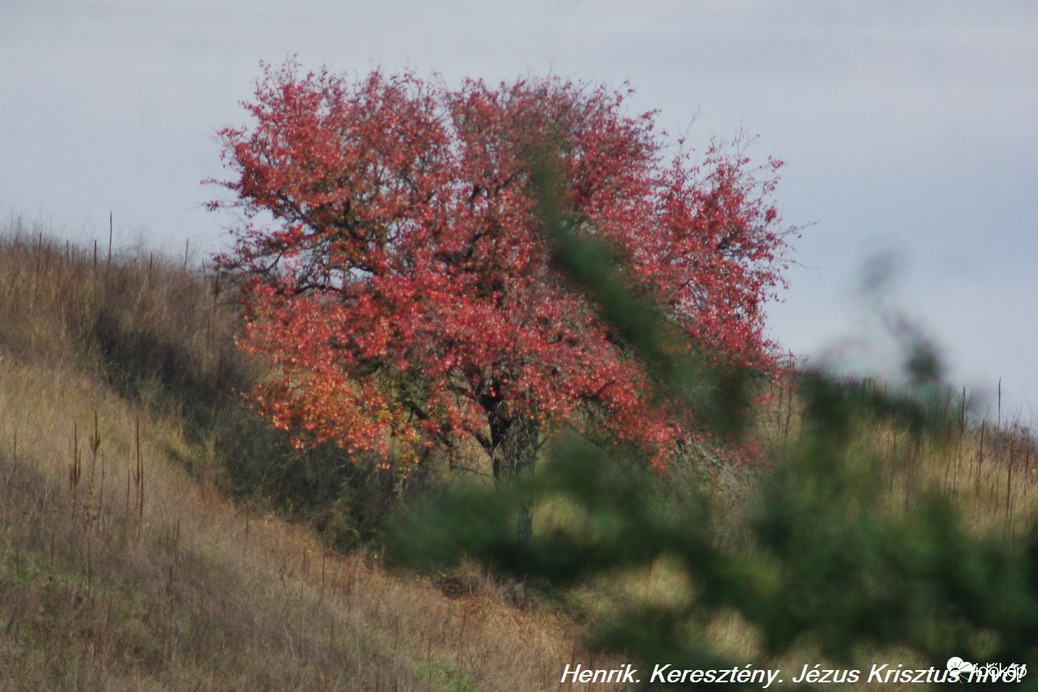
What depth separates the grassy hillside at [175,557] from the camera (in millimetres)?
7301

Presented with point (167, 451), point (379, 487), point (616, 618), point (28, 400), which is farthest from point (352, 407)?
point (616, 618)

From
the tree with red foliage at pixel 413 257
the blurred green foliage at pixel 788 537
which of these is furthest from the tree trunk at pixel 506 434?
the blurred green foliage at pixel 788 537

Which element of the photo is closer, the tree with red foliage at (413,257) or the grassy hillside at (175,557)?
the grassy hillside at (175,557)

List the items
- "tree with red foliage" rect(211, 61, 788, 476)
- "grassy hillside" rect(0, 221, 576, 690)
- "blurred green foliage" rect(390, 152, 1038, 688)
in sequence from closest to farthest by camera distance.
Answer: "blurred green foliage" rect(390, 152, 1038, 688)
"grassy hillside" rect(0, 221, 576, 690)
"tree with red foliage" rect(211, 61, 788, 476)

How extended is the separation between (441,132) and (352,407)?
9.48ft

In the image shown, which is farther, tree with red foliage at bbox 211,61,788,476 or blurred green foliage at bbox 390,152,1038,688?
tree with red foliage at bbox 211,61,788,476

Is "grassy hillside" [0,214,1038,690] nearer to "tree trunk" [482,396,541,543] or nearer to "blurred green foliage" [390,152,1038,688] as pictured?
"blurred green foliage" [390,152,1038,688]

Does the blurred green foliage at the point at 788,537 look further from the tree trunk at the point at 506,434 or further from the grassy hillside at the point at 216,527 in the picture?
the tree trunk at the point at 506,434

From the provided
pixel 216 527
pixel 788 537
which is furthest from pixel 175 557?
pixel 788 537

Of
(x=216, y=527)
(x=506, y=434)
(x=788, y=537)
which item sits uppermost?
(x=788, y=537)

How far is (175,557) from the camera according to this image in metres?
8.52

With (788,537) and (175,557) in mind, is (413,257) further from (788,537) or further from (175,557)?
(788,537)

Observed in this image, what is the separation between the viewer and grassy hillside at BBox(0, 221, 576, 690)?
730 centimetres

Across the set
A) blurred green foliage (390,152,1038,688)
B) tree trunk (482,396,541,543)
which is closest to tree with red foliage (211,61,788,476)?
tree trunk (482,396,541,543)
